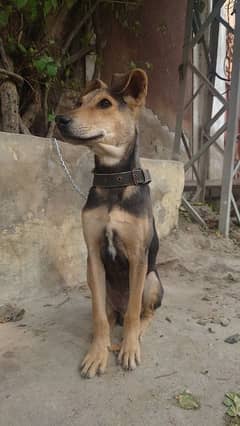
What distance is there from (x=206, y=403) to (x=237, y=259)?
3.00 metres

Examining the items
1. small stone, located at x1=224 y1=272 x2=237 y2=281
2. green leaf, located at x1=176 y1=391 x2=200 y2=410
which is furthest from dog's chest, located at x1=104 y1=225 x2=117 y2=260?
small stone, located at x1=224 y1=272 x2=237 y2=281

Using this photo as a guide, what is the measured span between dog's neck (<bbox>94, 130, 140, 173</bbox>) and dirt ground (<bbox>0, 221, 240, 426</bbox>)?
117 cm

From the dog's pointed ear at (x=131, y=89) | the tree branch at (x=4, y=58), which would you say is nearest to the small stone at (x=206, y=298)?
the dog's pointed ear at (x=131, y=89)

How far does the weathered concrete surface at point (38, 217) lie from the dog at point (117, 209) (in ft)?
3.07

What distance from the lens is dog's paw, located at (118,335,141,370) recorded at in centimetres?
233

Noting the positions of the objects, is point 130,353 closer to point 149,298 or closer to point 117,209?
point 149,298

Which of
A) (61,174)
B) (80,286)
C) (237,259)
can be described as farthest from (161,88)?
(80,286)

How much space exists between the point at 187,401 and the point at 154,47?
6075 millimetres

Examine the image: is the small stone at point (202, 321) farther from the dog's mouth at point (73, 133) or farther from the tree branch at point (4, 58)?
the tree branch at point (4, 58)

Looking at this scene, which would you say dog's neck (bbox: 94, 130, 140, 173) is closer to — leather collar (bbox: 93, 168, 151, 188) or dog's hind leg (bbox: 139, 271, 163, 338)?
leather collar (bbox: 93, 168, 151, 188)

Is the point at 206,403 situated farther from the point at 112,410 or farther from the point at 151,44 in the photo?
the point at 151,44

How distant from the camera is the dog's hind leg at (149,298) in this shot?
8.93 ft

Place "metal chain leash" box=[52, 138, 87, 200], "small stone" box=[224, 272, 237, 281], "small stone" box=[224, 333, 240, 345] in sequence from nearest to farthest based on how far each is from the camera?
"small stone" box=[224, 333, 240, 345] → "metal chain leash" box=[52, 138, 87, 200] → "small stone" box=[224, 272, 237, 281]

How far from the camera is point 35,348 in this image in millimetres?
2559
